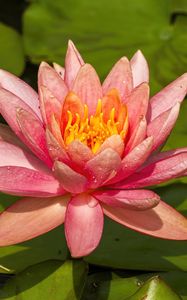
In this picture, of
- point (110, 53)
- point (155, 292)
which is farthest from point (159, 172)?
point (110, 53)

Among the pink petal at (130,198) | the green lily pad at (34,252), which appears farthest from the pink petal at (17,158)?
the green lily pad at (34,252)

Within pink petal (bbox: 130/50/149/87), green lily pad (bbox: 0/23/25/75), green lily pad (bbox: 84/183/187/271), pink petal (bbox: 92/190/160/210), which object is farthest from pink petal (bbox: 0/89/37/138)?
green lily pad (bbox: 0/23/25/75)

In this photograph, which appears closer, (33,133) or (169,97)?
(33,133)

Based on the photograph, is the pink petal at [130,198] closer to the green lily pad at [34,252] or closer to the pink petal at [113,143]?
the pink petal at [113,143]

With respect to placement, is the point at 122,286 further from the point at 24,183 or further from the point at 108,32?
the point at 108,32

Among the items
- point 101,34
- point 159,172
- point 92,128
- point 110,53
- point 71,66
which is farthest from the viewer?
point 101,34

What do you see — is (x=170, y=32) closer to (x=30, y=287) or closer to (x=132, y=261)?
(x=132, y=261)
